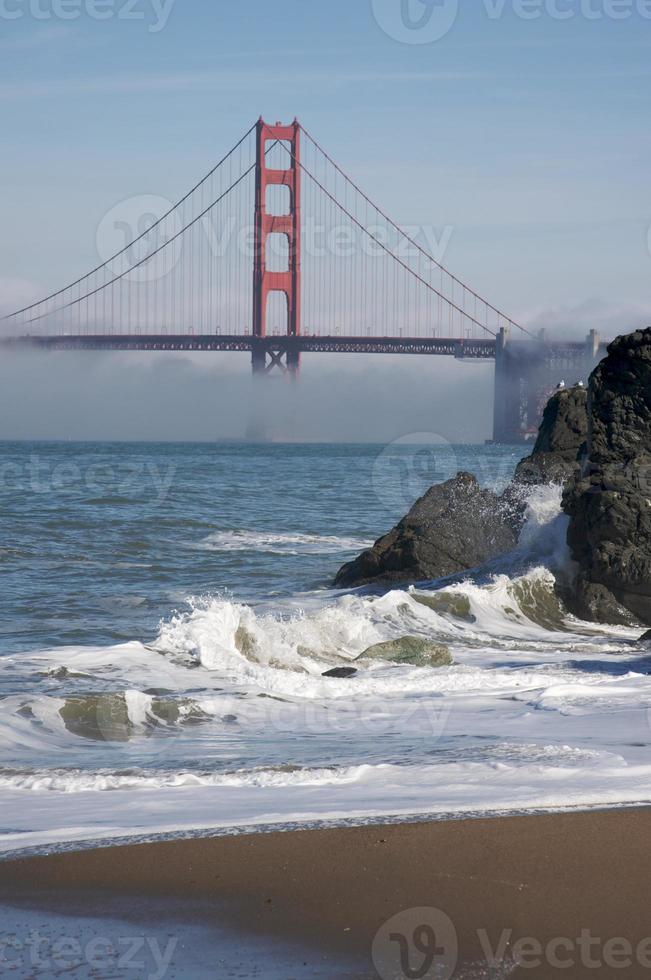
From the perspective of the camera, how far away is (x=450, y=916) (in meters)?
2.75

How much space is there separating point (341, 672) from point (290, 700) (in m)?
0.79

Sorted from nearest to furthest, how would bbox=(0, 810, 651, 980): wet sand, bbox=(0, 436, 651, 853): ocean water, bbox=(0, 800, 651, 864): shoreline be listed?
bbox=(0, 810, 651, 980): wet sand < bbox=(0, 800, 651, 864): shoreline < bbox=(0, 436, 651, 853): ocean water

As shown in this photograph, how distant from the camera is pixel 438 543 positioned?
11984 mm

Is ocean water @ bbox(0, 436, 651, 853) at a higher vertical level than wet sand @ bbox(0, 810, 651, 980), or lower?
lower

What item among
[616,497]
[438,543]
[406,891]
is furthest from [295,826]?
[438,543]

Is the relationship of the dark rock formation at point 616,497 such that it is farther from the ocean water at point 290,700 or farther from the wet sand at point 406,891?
the wet sand at point 406,891

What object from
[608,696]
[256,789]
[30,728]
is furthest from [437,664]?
[256,789]

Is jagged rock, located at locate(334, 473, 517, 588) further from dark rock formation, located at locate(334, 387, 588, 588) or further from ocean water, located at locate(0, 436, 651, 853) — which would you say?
ocean water, located at locate(0, 436, 651, 853)

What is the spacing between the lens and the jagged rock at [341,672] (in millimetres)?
6889

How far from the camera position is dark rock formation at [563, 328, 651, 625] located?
9336 mm

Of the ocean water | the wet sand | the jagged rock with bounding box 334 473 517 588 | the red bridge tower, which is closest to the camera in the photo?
the wet sand

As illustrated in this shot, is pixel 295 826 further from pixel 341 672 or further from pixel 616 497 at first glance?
pixel 616 497

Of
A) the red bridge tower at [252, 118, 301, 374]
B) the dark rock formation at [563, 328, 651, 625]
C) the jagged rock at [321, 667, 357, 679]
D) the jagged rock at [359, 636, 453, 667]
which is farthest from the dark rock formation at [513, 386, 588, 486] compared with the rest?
the red bridge tower at [252, 118, 301, 374]

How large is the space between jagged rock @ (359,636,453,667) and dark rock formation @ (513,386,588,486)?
5605mm
